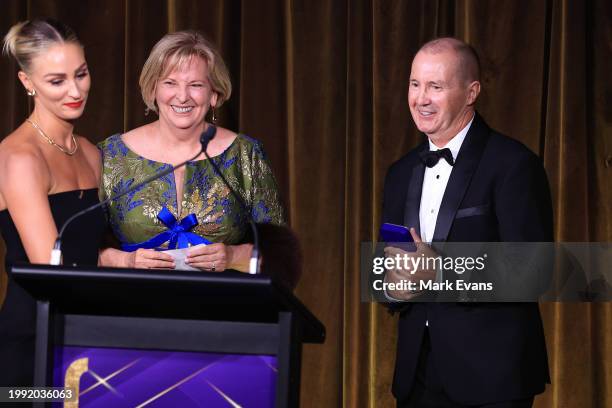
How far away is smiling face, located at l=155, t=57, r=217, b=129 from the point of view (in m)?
2.60

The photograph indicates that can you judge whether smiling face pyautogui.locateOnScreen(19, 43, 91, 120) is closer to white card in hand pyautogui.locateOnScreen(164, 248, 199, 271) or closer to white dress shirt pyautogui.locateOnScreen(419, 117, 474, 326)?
white card in hand pyautogui.locateOnScreen(164, 248, 199, 271)

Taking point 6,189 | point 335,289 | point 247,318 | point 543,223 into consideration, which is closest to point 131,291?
point 247,318

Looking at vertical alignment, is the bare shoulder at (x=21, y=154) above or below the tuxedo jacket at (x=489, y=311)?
above

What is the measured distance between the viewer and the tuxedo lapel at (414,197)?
2430mm

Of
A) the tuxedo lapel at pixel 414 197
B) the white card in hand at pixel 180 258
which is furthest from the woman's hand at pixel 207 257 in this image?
the tuxedo lapel at pixel 414 197

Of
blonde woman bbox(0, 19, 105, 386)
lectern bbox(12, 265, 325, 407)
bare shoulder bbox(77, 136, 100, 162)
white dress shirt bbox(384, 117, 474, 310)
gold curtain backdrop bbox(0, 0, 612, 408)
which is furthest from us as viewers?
gold curtain backdrop bbox(0, 0, 612, 408)

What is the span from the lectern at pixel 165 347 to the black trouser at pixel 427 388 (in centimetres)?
69

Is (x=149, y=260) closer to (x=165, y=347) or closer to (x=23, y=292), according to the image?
(x=23, y=292)

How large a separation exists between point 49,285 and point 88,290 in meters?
0.07

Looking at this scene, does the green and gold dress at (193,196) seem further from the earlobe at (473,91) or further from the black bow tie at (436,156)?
the earlobe at (473,91)

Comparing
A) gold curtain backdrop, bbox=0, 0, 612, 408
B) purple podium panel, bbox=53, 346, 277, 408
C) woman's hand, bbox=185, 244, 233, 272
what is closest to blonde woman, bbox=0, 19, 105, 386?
woman's hand, bbox=185, 244, 233, 272

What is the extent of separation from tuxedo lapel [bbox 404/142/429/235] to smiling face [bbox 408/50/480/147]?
81 mm

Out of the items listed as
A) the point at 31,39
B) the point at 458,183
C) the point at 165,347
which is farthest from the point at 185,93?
the point at 165,347

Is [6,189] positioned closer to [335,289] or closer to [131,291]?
[131,291]
